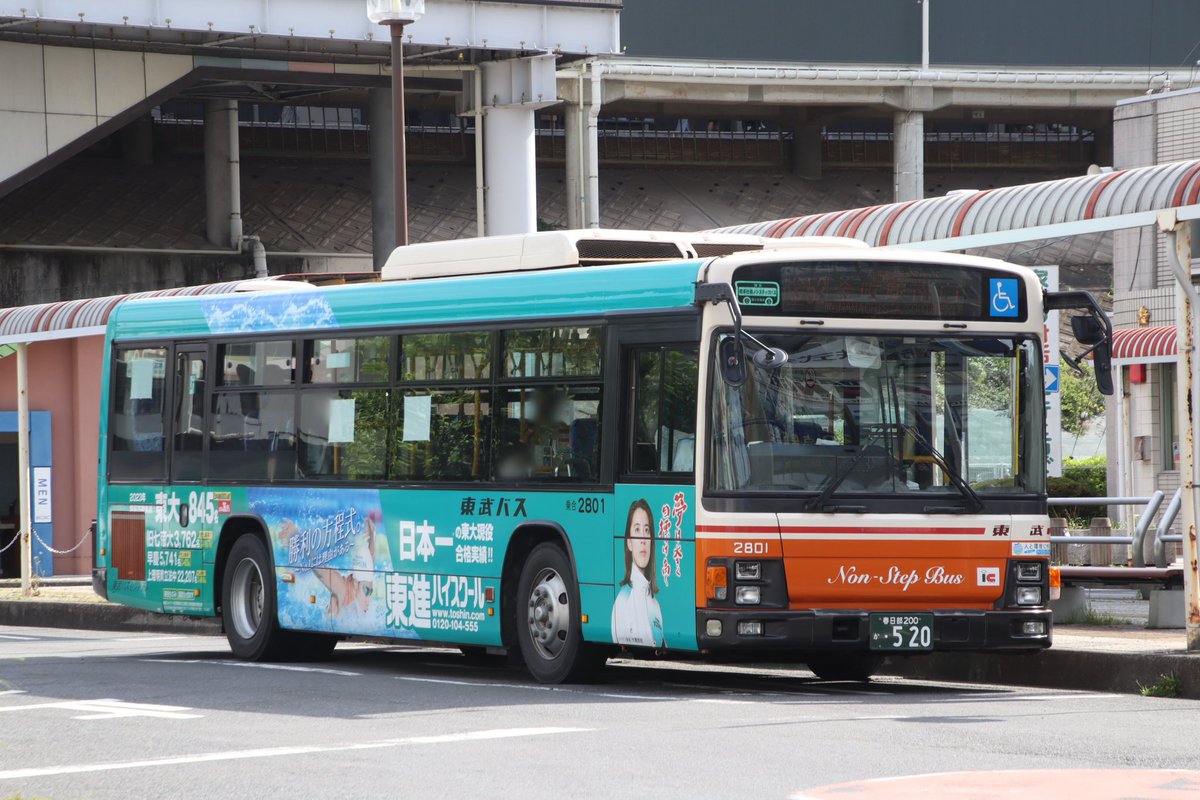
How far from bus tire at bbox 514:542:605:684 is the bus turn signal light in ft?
4.36

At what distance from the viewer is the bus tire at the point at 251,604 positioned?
17.1 m

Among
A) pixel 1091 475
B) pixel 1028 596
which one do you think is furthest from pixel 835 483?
pixel 1091 475

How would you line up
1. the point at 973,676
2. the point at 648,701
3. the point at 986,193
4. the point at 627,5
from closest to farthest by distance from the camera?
the point at 648,701, the point at 973,676, the point at 986,193, the point at 627,5

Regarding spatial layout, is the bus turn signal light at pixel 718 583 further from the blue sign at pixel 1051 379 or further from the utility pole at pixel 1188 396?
the blue sign at pixel 1051 379

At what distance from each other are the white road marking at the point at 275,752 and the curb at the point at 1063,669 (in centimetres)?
435

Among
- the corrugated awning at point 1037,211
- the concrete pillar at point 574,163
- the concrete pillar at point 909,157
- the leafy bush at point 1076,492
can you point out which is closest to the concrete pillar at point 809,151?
the concrete pillar at point 909,157

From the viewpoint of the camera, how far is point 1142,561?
715 inches

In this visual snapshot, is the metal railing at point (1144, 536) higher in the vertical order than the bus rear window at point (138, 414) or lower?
lower

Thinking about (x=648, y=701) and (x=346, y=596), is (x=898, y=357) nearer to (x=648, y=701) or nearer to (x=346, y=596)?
(x=648, y=701)

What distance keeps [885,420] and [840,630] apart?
1391mm

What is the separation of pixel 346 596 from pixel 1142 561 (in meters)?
7.25

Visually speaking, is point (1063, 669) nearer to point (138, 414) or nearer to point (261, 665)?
point (261, 665)

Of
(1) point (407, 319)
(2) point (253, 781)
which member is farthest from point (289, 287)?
(2) point (253, 781)

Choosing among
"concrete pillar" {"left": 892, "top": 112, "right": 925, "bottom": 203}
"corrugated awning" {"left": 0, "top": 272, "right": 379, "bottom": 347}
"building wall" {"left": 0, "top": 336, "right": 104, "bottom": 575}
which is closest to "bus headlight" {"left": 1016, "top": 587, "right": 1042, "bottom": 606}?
"corrugated awning" {"left": 0, "top": 272, "right": 379, "bottom": 347}
